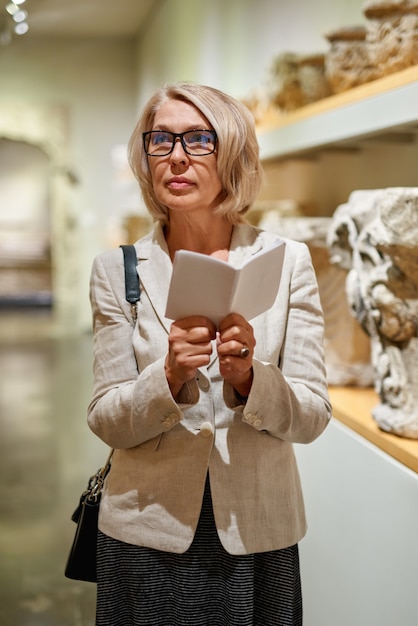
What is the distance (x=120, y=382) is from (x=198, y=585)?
0.49 metres

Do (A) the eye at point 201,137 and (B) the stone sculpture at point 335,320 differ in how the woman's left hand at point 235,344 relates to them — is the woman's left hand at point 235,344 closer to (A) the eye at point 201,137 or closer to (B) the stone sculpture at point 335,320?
(A) the eye at point 201,137

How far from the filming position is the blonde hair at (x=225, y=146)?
1.80m

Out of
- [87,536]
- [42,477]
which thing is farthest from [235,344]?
[42,477]

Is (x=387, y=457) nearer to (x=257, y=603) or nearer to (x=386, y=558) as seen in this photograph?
(x=386, y=558)

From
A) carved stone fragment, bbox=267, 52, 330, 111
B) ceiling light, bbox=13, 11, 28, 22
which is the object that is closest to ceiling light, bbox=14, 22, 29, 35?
ceiling light, bbox=13, 11, 28, 22

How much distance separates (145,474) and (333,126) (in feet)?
5.57

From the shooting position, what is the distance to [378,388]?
101 inches

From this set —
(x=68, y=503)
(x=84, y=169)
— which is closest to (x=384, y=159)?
(x=68, y=503)

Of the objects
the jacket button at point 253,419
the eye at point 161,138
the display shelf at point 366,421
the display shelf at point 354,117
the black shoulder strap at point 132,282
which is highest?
the display shelf at point 354,117

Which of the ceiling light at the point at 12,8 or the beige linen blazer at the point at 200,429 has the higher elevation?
the ceiling light at the point at 12,8

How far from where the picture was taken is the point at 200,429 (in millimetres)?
1827

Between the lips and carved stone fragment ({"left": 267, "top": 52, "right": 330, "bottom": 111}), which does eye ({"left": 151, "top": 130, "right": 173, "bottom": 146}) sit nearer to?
the lips

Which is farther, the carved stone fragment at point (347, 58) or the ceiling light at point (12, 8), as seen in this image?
the ceiling light at point (12, 8)

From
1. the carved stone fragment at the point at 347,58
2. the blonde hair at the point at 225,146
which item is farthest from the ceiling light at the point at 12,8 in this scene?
the blonde hair at the point at 225,146
